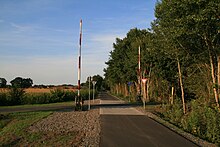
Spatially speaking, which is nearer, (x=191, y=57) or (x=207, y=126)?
(x=207, y=126)

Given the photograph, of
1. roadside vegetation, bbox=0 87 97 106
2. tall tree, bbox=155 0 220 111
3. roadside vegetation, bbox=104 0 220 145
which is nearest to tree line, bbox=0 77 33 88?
roadside vegetation, bbox=0 87 97 106

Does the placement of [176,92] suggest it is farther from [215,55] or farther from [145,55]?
[215,55]

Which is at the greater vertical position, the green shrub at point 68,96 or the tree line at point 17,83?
the tree line at point 17,83

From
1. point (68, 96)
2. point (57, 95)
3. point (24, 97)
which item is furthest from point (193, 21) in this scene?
point (68, 96)

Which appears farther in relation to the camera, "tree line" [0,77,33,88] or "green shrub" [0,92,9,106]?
"tree line" [0,77,33,88]

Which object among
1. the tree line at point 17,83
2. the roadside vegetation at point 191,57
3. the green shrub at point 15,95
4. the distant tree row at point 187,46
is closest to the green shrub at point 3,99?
the green shrub at point 15,95

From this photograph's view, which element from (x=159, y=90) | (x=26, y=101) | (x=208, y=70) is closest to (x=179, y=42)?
(x=208, y=70)

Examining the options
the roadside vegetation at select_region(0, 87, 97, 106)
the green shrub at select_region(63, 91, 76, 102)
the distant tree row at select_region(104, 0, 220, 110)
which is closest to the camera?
the distant tree row at select_region(104, 0, 220, 110)

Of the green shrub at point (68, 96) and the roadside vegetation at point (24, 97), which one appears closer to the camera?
the roadside vegetation at point (24, 97)

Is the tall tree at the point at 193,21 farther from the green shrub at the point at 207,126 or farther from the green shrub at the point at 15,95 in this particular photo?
the green shrub at the point at 15,95

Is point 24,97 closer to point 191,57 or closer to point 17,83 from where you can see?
point 17,83

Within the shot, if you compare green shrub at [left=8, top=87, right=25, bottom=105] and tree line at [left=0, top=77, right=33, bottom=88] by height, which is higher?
tree line at [left=0, top=77, right=33, bottom=88]

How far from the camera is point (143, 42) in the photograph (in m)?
37.5

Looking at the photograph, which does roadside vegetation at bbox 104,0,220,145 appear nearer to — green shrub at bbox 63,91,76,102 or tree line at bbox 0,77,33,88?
green shrub at bbox 63,91,76,102
